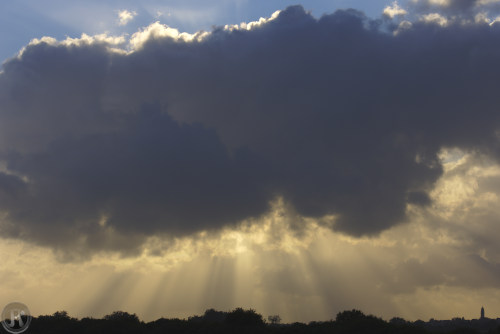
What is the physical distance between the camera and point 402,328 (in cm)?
8862

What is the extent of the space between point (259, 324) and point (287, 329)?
1372 cm

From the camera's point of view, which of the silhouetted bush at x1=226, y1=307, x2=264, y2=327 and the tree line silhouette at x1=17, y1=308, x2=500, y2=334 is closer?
the tree line silhouette at x1=17, y1=308, x2=500, y2=334

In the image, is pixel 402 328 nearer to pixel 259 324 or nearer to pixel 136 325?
pixel 259 324

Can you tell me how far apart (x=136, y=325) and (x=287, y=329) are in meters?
37.0

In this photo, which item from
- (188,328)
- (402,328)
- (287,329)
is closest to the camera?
(402,328)

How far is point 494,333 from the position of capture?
259 feet

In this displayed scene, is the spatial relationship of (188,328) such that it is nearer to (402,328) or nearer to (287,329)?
(287,329)

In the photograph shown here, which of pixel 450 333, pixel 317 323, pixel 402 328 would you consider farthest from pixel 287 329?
pixel 450 333

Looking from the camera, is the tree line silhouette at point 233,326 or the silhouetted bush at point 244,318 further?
the silhouetted bush at point 244,318

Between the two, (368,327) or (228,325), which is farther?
(228,325)

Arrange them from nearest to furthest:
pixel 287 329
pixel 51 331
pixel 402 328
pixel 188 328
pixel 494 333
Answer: pixel 494 333 → pixel 402 328 → pixel 287 329 → pixel 188 328 → pixel 51 331

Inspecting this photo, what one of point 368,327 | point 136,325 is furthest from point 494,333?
point 136,325

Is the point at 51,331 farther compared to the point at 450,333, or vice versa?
the point at 51,331

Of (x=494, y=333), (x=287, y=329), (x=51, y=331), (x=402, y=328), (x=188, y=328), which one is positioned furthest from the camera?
(x=51, y=331)
